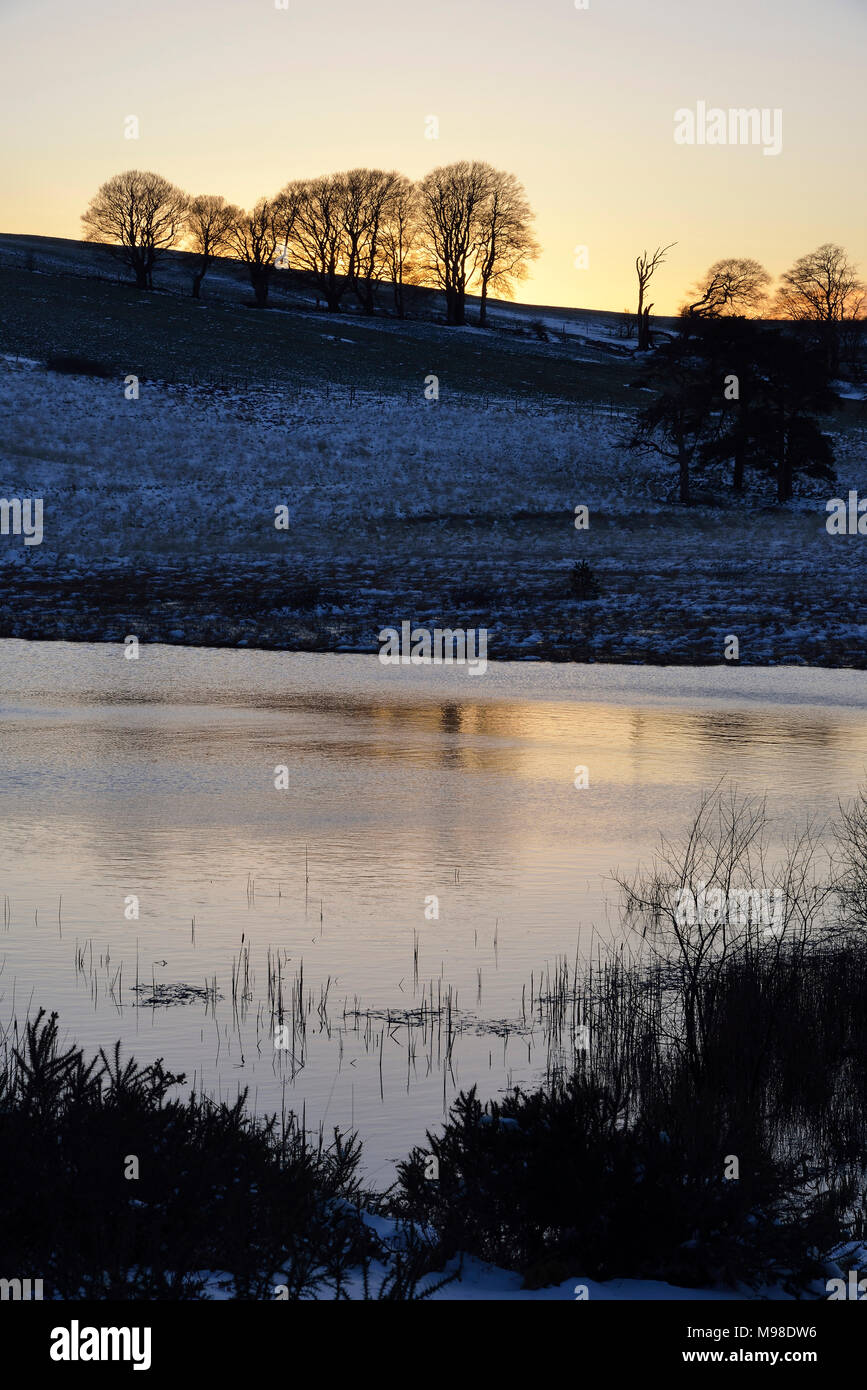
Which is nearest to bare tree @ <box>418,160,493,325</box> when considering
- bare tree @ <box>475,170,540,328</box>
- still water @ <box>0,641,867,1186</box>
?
bare tree @ <box>475,170,540,328</box>

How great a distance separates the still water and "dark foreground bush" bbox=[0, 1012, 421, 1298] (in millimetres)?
1253

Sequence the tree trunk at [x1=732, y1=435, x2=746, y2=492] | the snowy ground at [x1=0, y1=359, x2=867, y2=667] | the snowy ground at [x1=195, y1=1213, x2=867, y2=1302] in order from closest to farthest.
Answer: the snowy ground at [x1=195, y1=1213, x2=867, y2=1302] < the snowy ground at [x1=0, y1=359, x2=867, y2=667] < the tree trunk at [x1=732, y1=435, x2=746, y2=492]

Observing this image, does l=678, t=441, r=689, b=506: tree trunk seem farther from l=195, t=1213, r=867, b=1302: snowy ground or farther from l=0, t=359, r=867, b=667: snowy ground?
l=195, t=1213, r=867, b=1302: snowy ground

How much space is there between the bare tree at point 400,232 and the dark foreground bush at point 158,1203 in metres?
117

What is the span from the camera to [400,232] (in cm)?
11975

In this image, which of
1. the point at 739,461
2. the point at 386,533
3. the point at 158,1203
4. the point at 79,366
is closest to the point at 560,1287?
the point at 158,1203

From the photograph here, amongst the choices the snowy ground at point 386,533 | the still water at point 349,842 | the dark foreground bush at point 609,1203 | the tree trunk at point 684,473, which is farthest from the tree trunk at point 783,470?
the dark foreground bush at point 609,1203

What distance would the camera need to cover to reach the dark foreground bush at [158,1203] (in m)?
5.16

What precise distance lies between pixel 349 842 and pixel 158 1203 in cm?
950

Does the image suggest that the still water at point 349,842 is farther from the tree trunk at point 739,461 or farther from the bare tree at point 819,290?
the bare tree at point 819,290

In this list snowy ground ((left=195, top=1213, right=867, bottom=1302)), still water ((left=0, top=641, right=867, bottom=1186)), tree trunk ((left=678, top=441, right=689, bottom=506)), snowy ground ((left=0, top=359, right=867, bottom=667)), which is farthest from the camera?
tree trunk ((left=678, top=441, right=689, bottom=506))

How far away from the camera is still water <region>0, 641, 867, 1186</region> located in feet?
29.9

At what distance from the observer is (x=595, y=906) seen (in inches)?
497
